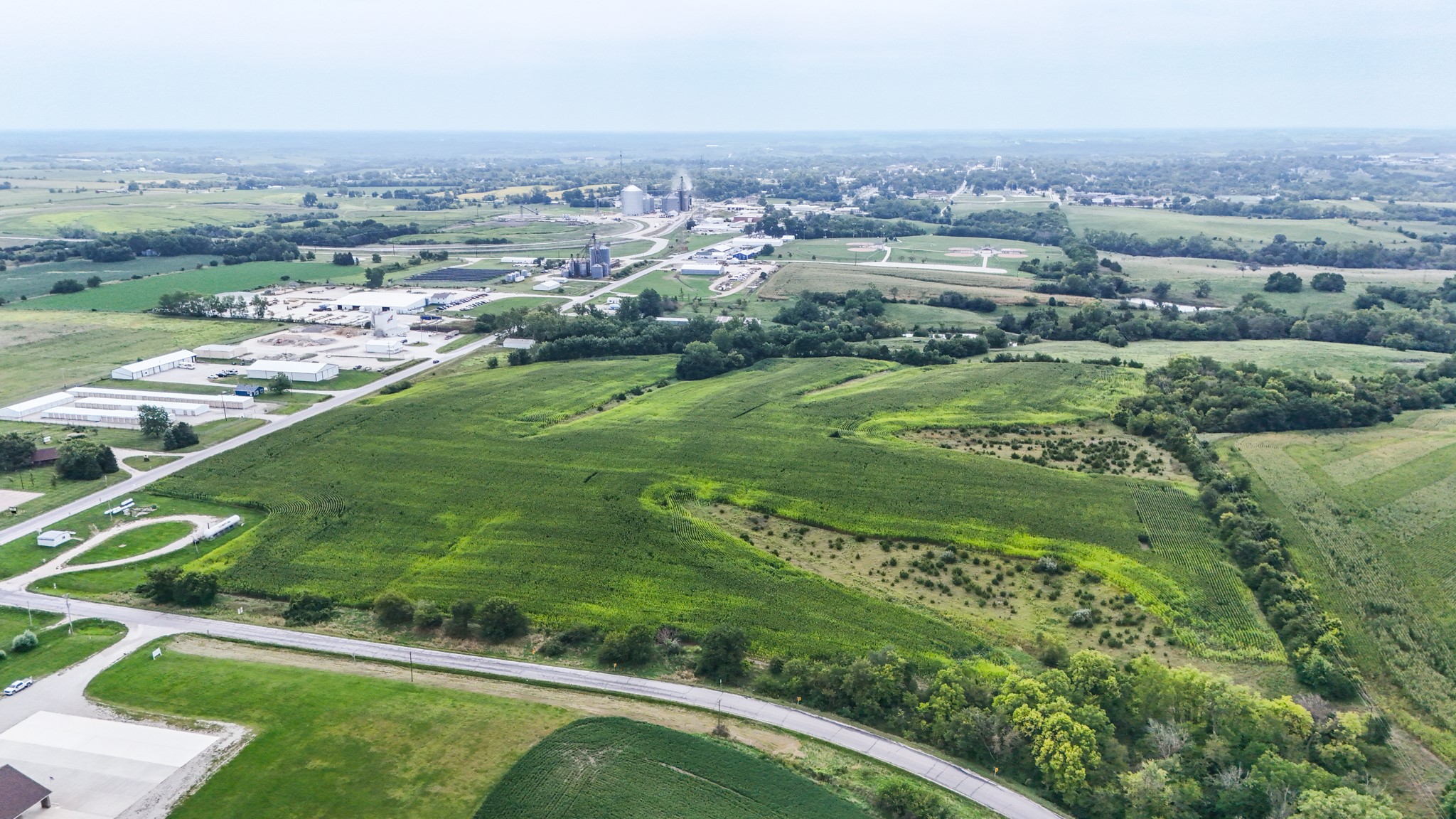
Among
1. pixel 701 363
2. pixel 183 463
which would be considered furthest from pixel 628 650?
pixel 701 363

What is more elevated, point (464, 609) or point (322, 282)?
point (322, 282)

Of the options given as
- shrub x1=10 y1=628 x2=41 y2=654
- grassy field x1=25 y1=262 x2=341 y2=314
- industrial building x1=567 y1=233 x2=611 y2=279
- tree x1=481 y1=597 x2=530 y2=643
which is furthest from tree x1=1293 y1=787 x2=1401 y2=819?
grassy field x1=25 y1=262 x2=341 y2=314

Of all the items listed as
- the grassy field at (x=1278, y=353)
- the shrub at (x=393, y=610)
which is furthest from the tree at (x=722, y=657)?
the grassy field at (x=1278, y=353)

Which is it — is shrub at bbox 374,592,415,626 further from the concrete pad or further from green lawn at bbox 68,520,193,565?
green lawn at bbox 68,520,193,565

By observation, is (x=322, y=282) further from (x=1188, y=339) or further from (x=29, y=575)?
(x=1188, y=339)

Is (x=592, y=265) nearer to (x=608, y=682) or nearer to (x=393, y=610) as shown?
(x=393, y=610)

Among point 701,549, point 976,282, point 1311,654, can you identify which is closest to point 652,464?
point 701,549
